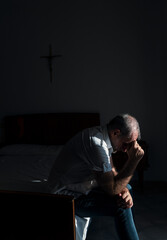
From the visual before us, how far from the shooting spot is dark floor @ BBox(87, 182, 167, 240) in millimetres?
1916

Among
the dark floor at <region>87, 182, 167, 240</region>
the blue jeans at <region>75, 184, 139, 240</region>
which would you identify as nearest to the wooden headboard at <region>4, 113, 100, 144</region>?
the dark floor at <region>87, 182, 167, 240</region>

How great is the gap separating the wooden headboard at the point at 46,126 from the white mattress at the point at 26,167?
35 centimetres

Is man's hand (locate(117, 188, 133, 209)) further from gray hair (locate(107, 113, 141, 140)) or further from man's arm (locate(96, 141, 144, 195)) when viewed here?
gray hair (locate(107, 113, 141, 140))

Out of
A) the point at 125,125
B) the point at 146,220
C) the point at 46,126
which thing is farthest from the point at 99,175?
the point at 46,126

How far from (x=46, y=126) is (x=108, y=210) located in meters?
2.12

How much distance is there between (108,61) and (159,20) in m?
0.86

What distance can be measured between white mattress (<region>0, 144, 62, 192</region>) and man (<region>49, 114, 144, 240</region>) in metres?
0.21

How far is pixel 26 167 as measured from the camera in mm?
2311

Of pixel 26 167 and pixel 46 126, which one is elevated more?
pixel 46 126

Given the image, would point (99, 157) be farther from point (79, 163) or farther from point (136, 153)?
point (136, 153)

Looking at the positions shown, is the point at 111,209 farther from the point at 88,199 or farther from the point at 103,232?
the point at 103,232

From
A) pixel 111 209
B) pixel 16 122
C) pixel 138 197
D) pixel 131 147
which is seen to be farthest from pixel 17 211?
pixel 16 122

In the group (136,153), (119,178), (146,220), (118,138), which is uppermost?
(118,138)

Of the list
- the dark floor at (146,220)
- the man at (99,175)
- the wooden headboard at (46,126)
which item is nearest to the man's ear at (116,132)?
the man at (99,175)
